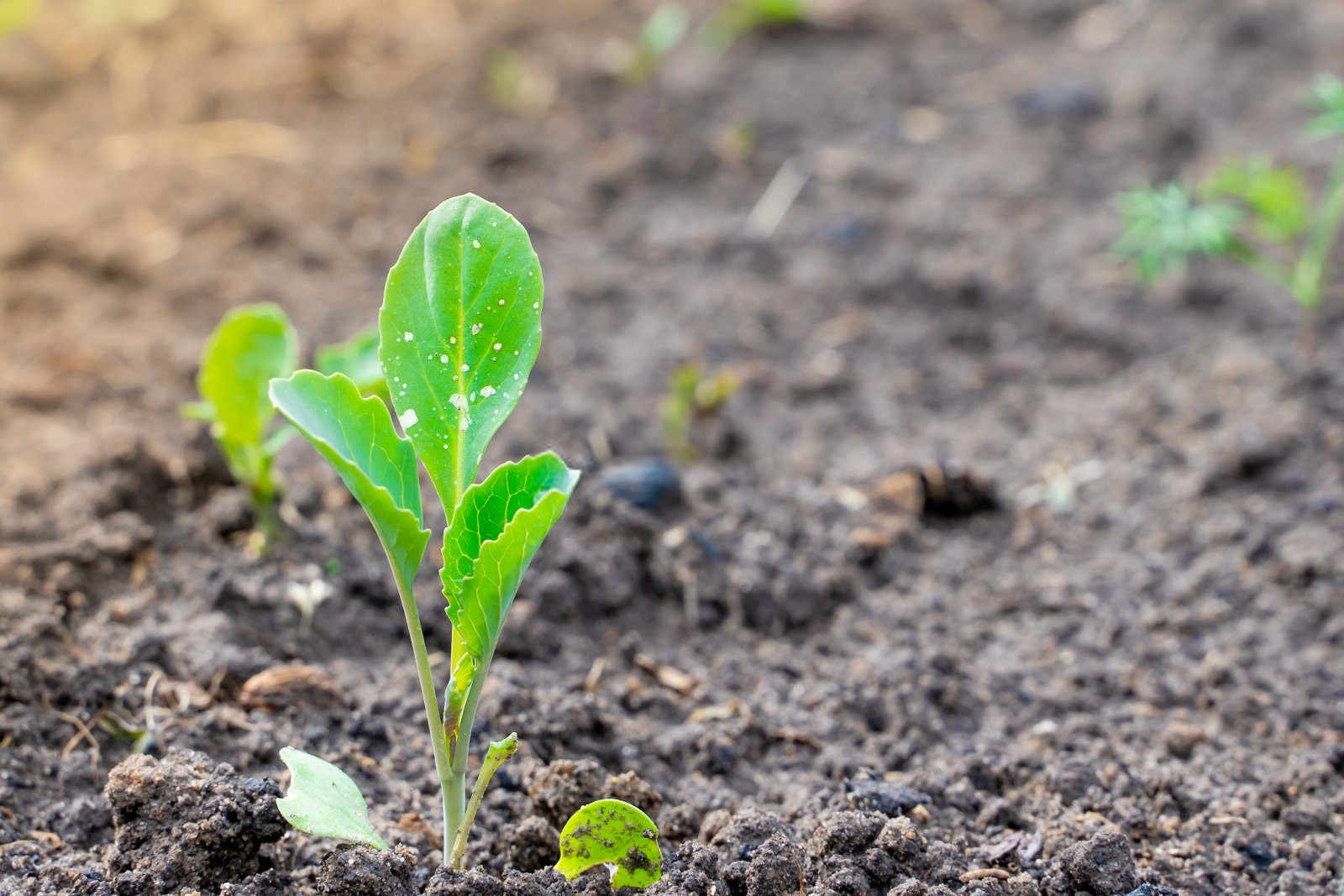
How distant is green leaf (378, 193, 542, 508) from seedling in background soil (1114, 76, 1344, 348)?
71.5 inches

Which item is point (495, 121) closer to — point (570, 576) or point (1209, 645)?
point (570, 576)

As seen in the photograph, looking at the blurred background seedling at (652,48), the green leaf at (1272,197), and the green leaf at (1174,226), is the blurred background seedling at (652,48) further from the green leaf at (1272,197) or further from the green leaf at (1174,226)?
the green leaf at (1272,197)

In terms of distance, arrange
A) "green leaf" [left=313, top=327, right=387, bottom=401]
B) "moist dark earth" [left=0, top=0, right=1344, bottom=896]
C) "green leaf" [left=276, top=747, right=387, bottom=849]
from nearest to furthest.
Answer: "green leaf" [left=276, top=747, right=387, bottom=849]
"moist dark earth" [left=0, top=0, right=1344, bottom=896]
"green leaf" [left=313, top=327, right=387, bottom=401]

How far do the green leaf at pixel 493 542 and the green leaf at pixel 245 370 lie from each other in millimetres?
699

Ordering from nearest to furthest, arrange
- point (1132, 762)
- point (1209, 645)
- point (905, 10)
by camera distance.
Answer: point (1132, 762) < point (1209, 645) < point (905, 10)

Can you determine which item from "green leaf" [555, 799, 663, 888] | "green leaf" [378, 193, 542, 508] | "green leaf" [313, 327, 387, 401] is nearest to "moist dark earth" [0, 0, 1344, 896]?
"green leaf" [555, 799, 663, 888]

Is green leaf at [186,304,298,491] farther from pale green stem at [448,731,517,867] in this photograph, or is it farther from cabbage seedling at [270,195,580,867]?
pale green stem at [448,731,517,867]

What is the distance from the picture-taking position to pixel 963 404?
2795 mm

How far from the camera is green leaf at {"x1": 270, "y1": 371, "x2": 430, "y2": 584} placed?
1186mm

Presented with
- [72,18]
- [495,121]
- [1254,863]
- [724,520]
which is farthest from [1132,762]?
[72,18]

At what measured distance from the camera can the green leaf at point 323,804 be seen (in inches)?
49.1

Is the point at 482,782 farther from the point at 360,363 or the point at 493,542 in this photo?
the point at 360,363

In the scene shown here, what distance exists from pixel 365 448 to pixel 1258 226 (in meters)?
2.66

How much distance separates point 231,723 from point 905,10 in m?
3.56
